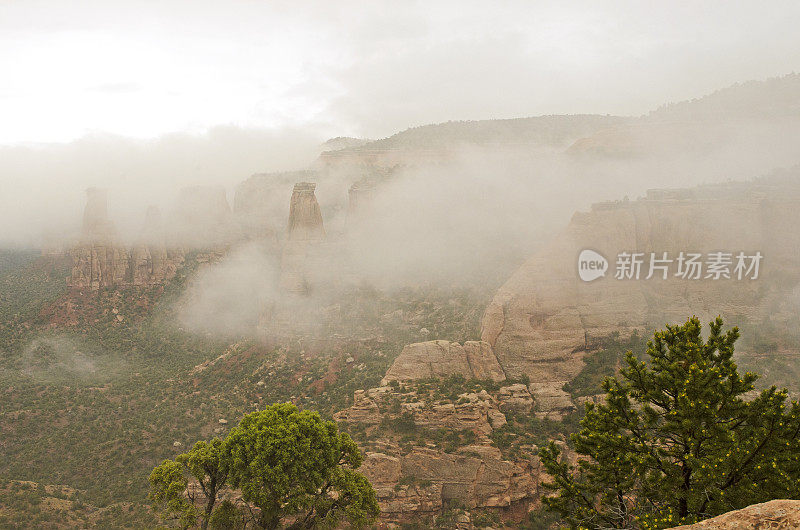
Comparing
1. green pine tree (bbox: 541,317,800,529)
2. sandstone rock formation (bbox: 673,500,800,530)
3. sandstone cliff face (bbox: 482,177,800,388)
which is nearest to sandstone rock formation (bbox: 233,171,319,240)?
sandstone cliff face (bbox: 482,177,800,388)

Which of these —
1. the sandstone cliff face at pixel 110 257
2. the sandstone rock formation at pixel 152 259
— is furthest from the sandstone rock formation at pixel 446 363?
the sandstone cliff face at pixel 110 257

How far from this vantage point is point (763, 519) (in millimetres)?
7648

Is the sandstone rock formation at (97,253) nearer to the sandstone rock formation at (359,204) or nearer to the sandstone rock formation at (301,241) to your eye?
the sandstone rock formation at (301,241)

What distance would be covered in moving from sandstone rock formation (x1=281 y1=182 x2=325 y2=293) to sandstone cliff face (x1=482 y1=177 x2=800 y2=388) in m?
25.9

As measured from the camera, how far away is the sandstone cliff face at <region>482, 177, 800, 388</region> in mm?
37156

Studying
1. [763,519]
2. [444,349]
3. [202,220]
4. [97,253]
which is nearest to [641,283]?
[444,349]

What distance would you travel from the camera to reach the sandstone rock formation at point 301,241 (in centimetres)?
5688

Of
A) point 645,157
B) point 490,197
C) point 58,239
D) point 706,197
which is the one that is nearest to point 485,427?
point 706,197

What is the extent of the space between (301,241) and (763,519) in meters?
54.9

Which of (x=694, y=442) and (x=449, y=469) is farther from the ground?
(x=694, y=442)

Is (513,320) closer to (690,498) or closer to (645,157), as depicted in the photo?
(690,498)

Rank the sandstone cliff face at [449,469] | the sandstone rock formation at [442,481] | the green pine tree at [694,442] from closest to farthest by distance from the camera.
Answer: the green pine tree at [694,442] → the sandstone rock formation at [442,481] → the sandstone cliff face at [449,469]

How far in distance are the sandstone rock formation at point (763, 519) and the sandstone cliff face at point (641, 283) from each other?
94.9 ft

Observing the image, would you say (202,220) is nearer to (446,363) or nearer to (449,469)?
(446,363)
